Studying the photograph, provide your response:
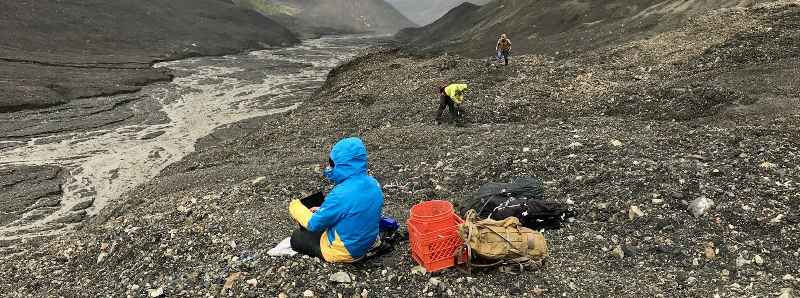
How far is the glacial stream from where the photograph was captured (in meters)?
17.1

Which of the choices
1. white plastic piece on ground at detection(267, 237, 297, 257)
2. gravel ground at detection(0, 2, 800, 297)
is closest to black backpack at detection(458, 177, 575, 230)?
gravel ground at detection(0, 2, 800, 297)

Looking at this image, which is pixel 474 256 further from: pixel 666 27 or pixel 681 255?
pixel 666 27

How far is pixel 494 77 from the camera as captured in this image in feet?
72.4

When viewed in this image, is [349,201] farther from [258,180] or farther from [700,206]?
[258,180]

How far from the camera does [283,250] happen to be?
24.0ft

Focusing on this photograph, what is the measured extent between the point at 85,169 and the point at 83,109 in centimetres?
1251

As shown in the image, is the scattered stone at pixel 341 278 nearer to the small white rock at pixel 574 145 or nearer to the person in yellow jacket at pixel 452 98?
the small white rock at pixel 574 145

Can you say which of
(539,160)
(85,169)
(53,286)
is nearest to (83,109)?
(85,169)

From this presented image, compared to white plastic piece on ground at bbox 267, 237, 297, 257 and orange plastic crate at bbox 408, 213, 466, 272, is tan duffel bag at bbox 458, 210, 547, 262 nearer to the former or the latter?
orange plastic crate at bbox 408, 213, 466, 272

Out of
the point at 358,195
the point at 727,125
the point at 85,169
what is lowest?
the point at 85,169

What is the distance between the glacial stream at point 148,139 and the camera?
17109 millimetres

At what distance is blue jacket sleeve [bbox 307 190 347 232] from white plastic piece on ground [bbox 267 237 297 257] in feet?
3.75

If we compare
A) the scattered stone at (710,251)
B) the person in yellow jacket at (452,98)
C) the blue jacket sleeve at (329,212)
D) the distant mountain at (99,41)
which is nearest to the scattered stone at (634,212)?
the scattered stone at (710,251)

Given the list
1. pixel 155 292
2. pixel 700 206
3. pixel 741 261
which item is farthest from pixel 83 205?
pixel 741 261
